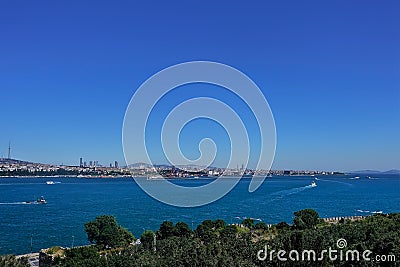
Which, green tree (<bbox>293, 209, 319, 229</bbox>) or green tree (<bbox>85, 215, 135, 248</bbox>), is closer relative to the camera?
green tree (<bbox>85, 215, 135, 248</bbox>)

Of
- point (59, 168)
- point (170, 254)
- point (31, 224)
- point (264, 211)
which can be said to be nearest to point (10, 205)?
point (31, 224)

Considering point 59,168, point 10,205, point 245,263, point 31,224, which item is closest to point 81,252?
point 245,263

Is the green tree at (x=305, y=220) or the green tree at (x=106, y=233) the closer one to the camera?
the green tree at (x=106, y=233)

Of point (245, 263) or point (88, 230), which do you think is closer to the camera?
point (245, 263)

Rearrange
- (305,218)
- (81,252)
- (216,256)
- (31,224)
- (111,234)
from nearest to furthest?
(216,256)
(81,252)
(111,234)
(305,218)
(31,224)

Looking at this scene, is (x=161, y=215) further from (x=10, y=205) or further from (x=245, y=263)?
(x=245, y=263)

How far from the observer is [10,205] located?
83.2ft

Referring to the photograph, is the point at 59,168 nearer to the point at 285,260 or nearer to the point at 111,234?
the point at 111,234

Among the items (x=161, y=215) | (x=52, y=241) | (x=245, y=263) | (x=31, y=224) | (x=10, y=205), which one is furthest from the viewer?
(x=10, y=205)

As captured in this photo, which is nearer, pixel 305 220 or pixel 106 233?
pixel 106 233

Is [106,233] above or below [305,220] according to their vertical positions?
below

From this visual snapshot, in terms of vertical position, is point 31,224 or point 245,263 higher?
point 245,263

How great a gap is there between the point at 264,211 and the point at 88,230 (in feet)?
48.0

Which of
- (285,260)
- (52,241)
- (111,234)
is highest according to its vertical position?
(285,260)
